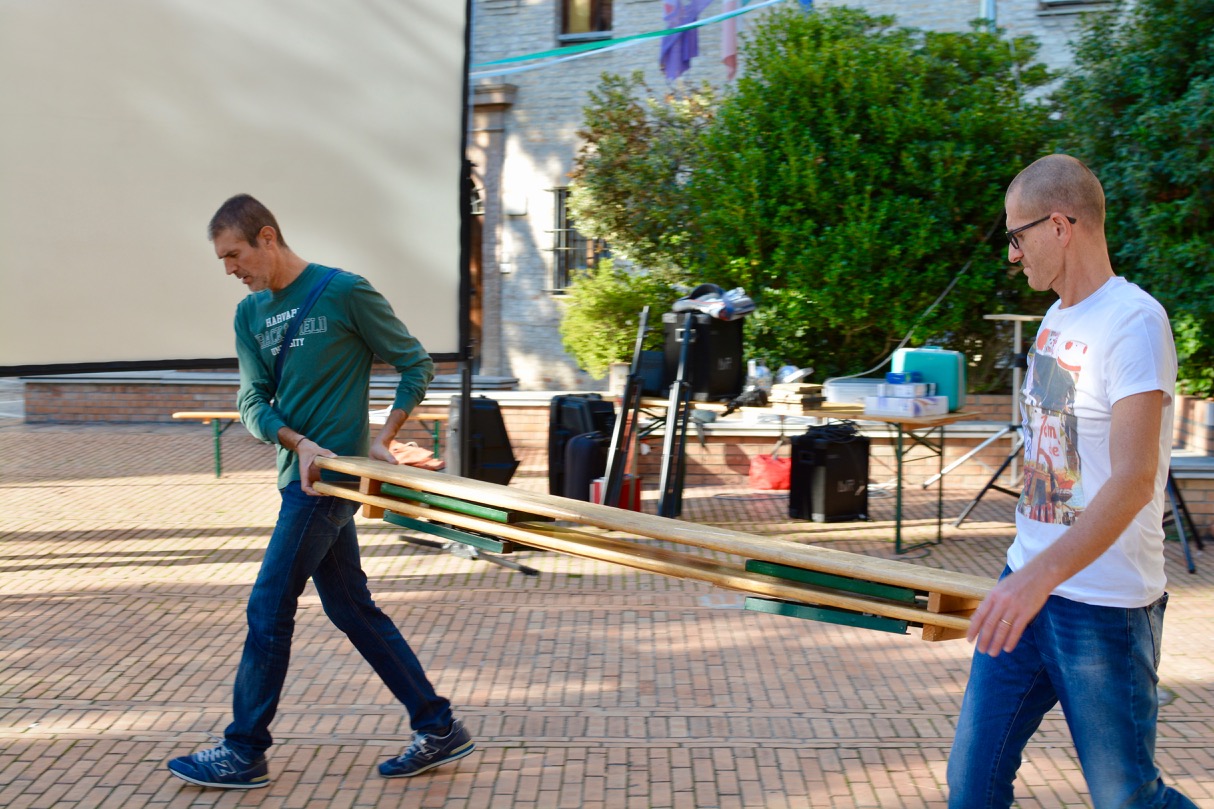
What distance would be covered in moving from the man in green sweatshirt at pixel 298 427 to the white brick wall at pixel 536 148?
1349 cm

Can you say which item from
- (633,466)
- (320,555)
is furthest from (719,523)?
(320,555)

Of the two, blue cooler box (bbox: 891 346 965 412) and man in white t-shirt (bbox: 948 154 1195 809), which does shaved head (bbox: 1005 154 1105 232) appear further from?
blue cooler box (bbox: 891 346 965 412)

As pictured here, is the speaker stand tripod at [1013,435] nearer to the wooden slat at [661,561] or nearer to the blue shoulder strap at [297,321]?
the wooden slat at [661,561]

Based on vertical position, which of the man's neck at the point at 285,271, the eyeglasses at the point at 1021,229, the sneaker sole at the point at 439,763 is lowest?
the sneaker sole at the point at 439,763

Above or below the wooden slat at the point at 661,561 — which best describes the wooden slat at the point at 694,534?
above

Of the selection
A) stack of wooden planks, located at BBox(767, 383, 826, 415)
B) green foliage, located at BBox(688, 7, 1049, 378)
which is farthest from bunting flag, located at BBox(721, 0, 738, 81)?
stack of wooden planks, located at BBox(767, 383, 826, 415)

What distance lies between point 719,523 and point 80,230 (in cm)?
511

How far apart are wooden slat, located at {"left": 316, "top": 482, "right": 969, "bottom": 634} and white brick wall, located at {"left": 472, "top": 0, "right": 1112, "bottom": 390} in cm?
1383

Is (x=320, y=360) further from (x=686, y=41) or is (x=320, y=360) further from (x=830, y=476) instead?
(x=686, y=41)

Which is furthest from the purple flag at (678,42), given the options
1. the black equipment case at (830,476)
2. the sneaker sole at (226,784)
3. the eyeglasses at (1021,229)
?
the eyeglasses at (1021,229)

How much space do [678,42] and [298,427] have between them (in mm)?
13784

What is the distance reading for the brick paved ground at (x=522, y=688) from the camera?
4.36 m

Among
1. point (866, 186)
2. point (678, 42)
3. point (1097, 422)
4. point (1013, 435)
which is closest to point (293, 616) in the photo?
point (1097, 422)

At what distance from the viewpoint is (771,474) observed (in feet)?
35.9
